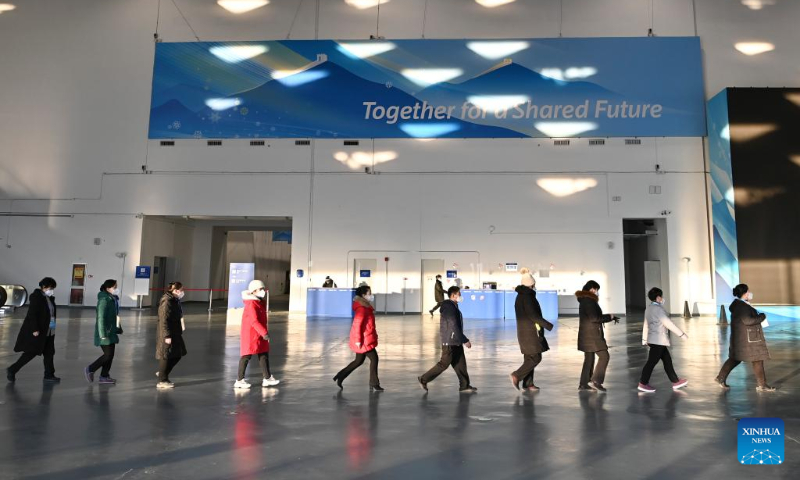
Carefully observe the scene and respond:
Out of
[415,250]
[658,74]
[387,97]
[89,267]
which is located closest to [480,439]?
[415,250]

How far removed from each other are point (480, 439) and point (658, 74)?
1948 cm

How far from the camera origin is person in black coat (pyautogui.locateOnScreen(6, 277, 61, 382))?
6.48 metres

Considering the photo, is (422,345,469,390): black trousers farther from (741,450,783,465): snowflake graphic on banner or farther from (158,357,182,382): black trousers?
(741,450,783,465): snowflake graphic on banner

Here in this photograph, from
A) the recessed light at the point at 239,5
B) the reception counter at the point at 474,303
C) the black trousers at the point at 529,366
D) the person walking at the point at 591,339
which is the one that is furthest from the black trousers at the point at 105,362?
the recessed light at the point at 239,5

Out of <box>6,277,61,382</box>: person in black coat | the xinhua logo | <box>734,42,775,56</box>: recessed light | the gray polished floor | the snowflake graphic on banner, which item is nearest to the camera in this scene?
the xinhua logo

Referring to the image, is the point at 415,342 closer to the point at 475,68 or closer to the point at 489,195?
the point at 489,195

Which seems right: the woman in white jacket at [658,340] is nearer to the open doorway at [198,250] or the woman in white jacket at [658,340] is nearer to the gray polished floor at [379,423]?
the gray polished floor at [379,423]

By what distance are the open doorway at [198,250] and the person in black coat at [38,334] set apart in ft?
44.5

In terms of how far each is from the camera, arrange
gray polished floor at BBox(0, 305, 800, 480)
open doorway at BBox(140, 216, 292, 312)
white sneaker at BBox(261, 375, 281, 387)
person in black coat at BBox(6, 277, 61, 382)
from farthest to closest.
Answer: open doorway at BBox(140, 216, 292, 312) → person in black coat at BBox(6, 277, 61, 382) → white sneaker at BBox(261, 375, 281, 387) → gray polished floor at BBox(0, 305, 800, 480)

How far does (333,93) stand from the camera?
66.0 feet

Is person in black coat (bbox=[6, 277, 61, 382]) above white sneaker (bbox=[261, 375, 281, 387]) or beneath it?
above

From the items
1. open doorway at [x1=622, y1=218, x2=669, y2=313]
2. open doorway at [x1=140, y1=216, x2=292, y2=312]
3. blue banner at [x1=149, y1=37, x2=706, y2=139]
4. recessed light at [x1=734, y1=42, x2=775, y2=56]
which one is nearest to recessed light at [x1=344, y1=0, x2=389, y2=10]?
blue banner at [x1=149, y1=37, x2=706, y2=139]

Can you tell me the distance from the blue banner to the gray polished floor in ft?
42.2

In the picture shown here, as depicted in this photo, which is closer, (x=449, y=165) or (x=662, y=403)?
(x=662, y=403)
